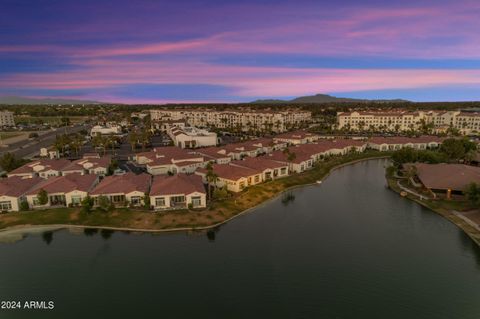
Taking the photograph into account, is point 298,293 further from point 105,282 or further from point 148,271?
point 105,282

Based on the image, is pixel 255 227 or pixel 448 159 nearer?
pixel 255 227

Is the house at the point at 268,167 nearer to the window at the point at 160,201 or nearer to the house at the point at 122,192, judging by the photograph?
the window at the point at 160,201

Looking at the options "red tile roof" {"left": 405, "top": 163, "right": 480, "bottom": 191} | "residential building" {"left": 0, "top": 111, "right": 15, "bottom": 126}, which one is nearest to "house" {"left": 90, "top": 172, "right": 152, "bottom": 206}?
"red tile roof" {"left": 405, "top": 163, "right": 480, "bottom": 191}

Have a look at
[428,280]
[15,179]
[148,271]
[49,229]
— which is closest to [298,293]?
[428,280]

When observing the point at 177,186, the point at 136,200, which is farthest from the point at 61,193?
the point at 177,186

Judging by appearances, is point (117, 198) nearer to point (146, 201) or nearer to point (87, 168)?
point (146, 201)

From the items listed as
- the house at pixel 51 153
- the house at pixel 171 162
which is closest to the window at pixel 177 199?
the house at pixel 171 162
